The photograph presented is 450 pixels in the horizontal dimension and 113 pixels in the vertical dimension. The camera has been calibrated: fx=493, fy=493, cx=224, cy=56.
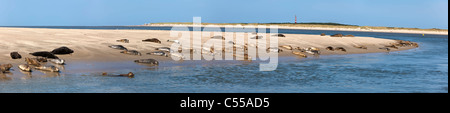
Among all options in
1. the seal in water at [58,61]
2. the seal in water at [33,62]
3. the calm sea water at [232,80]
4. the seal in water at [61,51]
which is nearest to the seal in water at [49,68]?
the calm sea water at [232,80]

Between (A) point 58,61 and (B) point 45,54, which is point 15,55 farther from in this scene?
(A) point 58,61

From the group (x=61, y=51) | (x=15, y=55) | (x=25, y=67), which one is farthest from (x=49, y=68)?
(x=61, y=51)

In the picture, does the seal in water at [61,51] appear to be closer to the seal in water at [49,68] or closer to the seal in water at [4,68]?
the seal in water at [49,68]

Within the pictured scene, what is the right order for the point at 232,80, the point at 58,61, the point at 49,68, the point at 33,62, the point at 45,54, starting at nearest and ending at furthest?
the point at 232,80
the point at 49,68
the point at 33,62
the point at 58,61
the point at 45,54

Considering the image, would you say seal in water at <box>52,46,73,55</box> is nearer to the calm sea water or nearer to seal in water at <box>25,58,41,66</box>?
the calm sea water

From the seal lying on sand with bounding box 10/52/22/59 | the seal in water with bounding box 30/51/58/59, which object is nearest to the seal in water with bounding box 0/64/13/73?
the seal lying on sand with bounding box 10/52/22/59

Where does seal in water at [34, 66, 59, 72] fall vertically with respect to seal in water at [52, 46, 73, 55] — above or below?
below

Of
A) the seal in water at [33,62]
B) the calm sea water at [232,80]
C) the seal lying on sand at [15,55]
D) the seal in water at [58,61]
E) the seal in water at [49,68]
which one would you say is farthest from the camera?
the seal lying on sand at [15,55]

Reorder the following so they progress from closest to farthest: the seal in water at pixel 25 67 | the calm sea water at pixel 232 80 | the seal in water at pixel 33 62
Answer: the calm sea water at pixel 232 80 → the seal in water at pixel 25 67 → the seal in water at pixel 33 62

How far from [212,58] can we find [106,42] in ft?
18.1

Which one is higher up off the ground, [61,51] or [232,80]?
[61,51]
